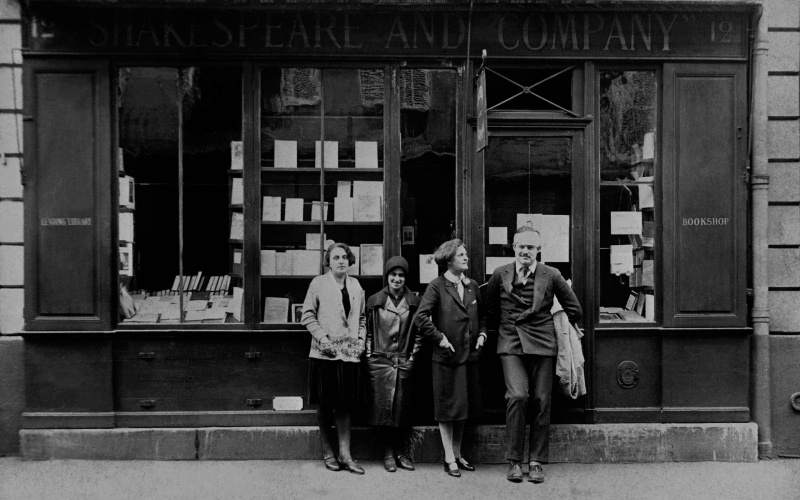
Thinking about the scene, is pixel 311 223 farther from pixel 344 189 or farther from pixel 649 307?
pixel 649 307

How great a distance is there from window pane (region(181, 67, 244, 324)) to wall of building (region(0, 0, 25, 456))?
1668 mm

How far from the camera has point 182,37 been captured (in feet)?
24.8

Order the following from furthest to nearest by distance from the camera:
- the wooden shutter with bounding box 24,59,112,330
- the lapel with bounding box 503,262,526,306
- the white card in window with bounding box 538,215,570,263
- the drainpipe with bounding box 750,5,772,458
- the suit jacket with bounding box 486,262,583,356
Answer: the white card in window with bounding box 538,215,570,263
the drainpipe with bounding box 750,5,772,458
the wooden shutter with bounding box 24,59,112,330
the lapel with bounding box 503,262,526,306
the suit jacket with bounding box 486,262,583,356

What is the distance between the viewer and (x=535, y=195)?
25.4 ft

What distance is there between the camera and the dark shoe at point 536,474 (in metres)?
6.76

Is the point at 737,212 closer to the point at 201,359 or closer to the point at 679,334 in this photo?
the point at 679,334

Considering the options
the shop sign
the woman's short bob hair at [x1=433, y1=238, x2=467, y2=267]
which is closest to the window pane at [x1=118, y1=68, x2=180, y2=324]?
the shop sign

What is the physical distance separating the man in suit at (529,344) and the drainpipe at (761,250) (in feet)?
6.98

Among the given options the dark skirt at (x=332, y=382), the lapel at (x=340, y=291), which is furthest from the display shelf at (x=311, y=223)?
the dark skirt at (x=332, y=382)

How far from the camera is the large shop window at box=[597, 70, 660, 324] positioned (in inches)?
305

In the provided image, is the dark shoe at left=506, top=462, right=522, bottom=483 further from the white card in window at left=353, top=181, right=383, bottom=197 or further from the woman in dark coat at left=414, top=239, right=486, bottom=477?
the white card in window at left=353, top=181, right=383, bottom=197

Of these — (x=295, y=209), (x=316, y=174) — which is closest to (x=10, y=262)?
(x=295, y=209)

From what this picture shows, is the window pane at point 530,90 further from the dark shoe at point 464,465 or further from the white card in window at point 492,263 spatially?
the dark shoe at point 464,465

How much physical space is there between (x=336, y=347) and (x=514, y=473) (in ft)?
6.75
